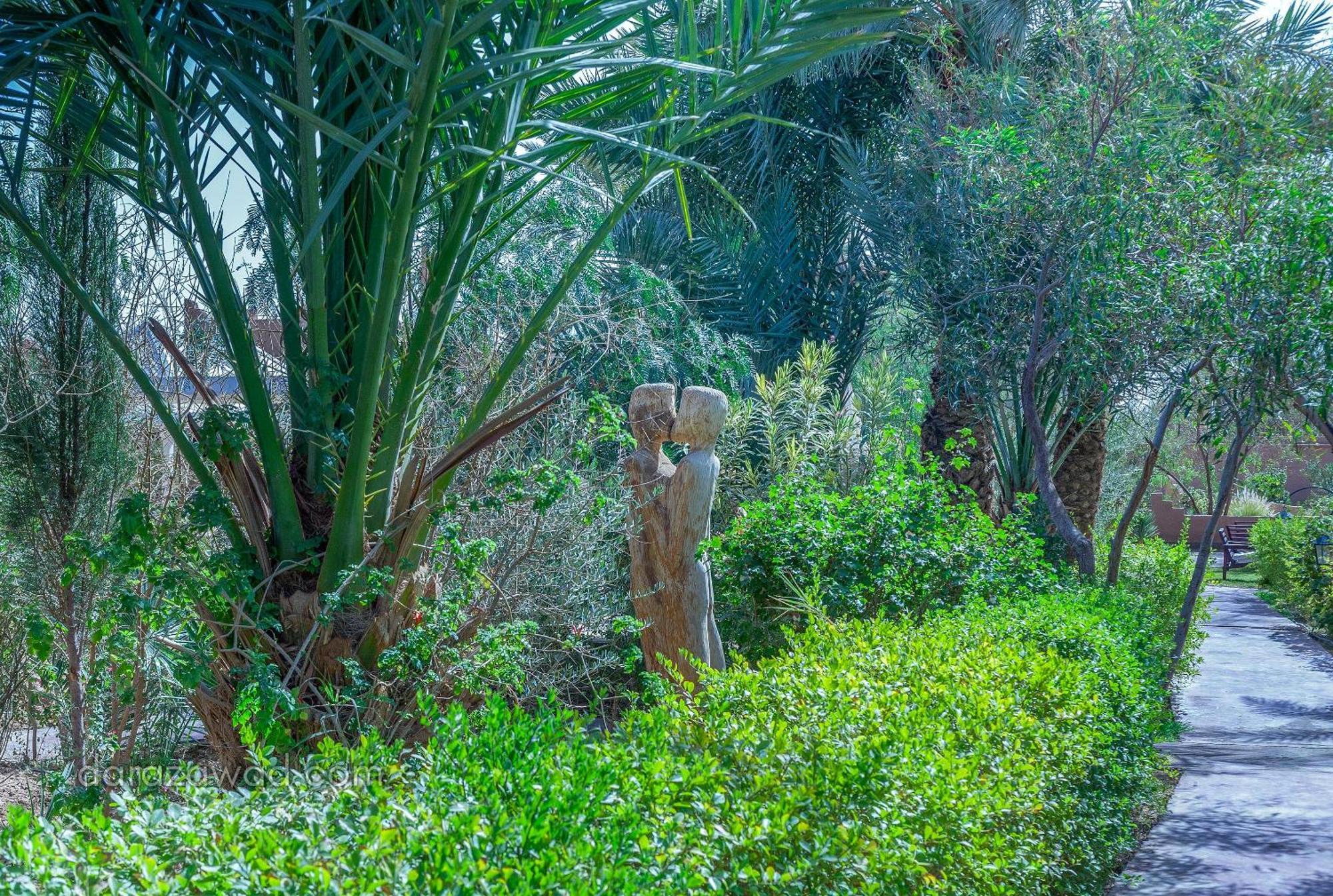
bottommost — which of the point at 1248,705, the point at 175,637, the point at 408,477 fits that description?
the point at 1248,705

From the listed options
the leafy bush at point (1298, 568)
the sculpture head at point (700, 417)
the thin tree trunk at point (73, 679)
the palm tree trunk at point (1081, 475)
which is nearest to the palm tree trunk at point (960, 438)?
the palm tree trunk at point (1081, 475)

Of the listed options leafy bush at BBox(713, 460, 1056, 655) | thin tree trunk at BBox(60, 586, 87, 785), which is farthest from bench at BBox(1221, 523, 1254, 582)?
thin tree trunk at BBox(60, 586, 87, 785)

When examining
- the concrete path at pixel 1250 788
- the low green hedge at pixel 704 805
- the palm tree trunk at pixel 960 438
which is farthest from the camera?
the palm tree trunk at pixel 960 438

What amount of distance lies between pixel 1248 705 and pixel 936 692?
6976mm

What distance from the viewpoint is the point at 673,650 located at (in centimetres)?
577

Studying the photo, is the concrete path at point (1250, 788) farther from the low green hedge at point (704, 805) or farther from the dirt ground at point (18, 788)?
the dirt ground at point (18, 788)

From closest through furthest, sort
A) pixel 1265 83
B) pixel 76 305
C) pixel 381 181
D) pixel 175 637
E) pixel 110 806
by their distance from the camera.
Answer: pixel 381 181 < pixel 110 806 < pixel 175 637 < pixel 76 305 < pixel 1265 83

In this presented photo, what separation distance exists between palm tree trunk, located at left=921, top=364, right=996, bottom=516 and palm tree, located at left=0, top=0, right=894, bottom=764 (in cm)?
684

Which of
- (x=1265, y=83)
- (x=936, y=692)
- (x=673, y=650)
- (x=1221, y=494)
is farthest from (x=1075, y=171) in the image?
(x=936, y=692)

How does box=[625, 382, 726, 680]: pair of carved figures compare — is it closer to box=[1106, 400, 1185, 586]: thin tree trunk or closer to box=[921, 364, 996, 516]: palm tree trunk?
box=[1106, 400, 1185, 586]: thin tree trunk

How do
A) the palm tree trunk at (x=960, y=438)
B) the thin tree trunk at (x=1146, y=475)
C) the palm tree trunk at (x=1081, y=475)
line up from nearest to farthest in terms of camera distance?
the thin tree trunk at (x=1146, y=475) < the palm tree trunk at (x=960, y=438) < the palm tree trunk at (x=1081, y=475)

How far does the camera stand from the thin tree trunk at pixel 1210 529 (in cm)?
759

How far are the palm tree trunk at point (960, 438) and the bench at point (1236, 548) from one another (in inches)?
553

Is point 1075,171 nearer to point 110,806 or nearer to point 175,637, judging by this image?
point 175,637
